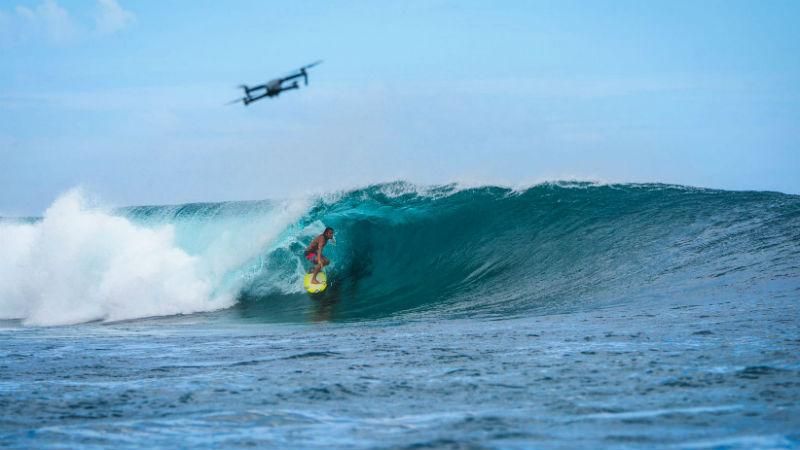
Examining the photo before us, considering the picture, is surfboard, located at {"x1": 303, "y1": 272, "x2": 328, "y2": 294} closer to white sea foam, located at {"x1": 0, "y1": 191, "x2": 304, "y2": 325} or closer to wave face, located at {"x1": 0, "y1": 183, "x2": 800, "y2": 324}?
wave face, located at {"x1": 0, "y1": 183, "x2": 800, "y2": 324}

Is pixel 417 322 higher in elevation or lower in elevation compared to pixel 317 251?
lower

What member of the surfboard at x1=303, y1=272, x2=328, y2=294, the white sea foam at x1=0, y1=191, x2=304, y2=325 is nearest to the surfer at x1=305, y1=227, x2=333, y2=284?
the surfboard at x1=303, y1=272, x2=328, y2=294

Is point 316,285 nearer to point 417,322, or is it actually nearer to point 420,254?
point 420,254

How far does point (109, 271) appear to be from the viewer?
1720 cm

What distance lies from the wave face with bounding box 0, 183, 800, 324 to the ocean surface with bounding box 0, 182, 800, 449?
55 millimetres

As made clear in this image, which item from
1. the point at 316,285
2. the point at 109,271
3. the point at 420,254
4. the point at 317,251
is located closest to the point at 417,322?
the point at 316,285

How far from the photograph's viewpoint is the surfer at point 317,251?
15.1 m

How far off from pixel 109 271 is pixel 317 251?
15.4 feet

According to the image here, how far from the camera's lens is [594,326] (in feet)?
26.7

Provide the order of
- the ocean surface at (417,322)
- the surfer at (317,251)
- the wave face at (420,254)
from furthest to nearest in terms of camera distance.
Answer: the surfer at (317,251), the wave face at (420,254), the ocean surface at (417,322)

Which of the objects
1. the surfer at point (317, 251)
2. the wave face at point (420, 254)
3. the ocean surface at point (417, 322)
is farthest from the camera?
the surfer at point (317, 251)

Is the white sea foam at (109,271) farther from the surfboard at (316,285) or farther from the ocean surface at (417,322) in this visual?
the surfboard at (316,285)

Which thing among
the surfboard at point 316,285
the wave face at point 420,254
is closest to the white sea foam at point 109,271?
the wave face at point 420,254

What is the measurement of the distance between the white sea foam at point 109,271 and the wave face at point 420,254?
0.12 ft
